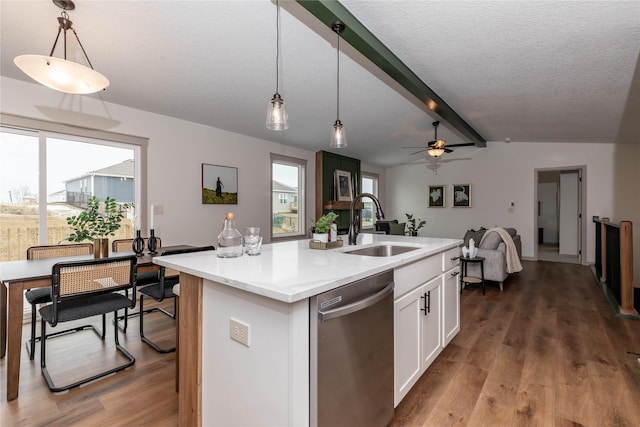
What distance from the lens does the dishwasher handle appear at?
3.80ft

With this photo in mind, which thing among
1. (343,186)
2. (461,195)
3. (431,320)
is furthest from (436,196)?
(431,320)

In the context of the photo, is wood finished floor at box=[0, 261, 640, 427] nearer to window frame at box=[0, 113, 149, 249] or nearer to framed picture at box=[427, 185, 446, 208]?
window frame at box=[0, 113, 149, 249]

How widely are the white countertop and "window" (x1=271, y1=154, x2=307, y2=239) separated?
12.1 feet

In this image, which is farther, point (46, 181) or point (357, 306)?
point (46, 181)

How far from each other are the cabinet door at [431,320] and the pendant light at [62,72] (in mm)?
2414

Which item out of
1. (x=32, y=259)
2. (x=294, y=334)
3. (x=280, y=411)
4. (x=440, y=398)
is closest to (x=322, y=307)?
(x=294, y=334)

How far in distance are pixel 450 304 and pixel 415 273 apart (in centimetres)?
80

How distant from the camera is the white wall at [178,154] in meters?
3.12

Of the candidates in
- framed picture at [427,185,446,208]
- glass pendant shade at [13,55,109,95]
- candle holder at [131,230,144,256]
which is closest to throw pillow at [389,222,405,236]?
framed picture at [427,185,446,208]

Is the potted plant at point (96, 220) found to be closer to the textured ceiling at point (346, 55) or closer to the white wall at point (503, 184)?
the textured ceiling at point (346, 55)

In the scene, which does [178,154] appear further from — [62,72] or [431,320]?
[431,320]

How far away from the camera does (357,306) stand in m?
1.29

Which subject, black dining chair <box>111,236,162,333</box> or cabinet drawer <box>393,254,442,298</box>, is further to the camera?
black dining chair <box>111,236,162,333</box>

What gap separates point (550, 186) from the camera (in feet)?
30.2
